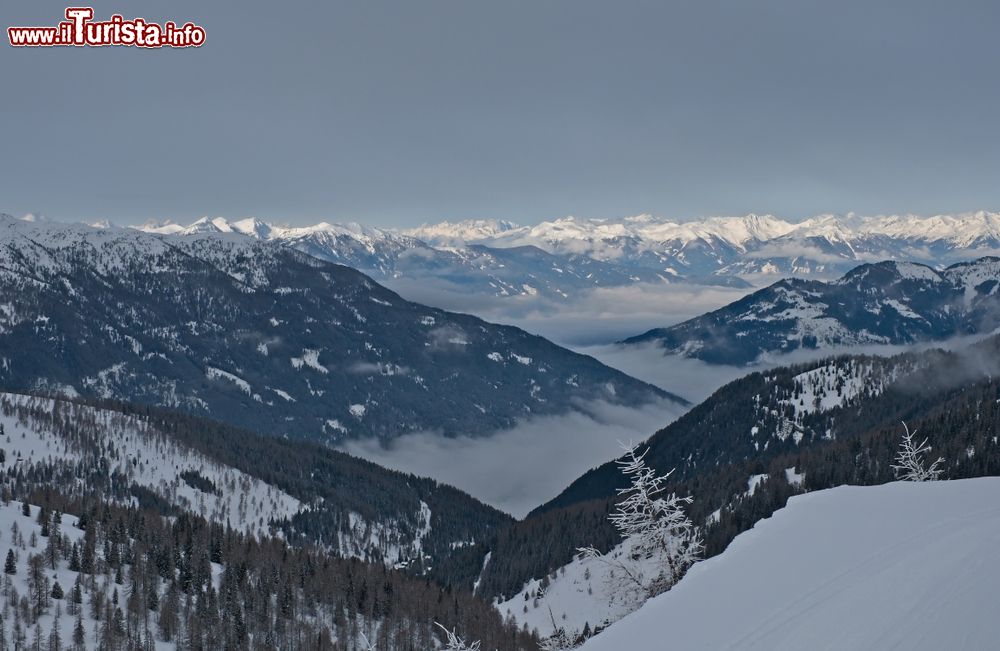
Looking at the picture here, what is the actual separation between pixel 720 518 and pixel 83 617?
448ft

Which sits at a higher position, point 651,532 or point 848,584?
point 651,532

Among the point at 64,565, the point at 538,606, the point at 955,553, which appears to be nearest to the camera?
the point at 955,553

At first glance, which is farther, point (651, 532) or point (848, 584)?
point (651, 532)

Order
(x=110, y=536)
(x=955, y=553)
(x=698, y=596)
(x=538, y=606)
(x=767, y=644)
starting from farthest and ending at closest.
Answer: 1. (x=538, y=606)
2. (x=110, y=536)
3. (x=698, y=596)
4. (x=955, y=553)
5. (x=767, y=644)

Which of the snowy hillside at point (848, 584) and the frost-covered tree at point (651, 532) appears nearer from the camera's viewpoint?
the snowy hillside at point (848, 584)

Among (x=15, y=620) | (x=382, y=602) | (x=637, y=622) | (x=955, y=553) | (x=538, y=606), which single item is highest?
(x=955, y=553)

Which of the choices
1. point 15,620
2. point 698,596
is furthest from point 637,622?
point 15,620

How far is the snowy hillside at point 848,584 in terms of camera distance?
63.8 ft

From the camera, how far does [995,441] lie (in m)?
172

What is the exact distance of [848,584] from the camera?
2344 cm

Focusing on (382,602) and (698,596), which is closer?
(698,596)

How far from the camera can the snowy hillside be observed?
19453mm

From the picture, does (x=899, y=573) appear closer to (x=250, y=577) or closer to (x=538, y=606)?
(x=250, y=577)

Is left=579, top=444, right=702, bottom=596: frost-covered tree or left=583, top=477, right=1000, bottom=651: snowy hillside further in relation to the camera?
left=579, top=444, right=702, bottom=596: frost-covered tree
